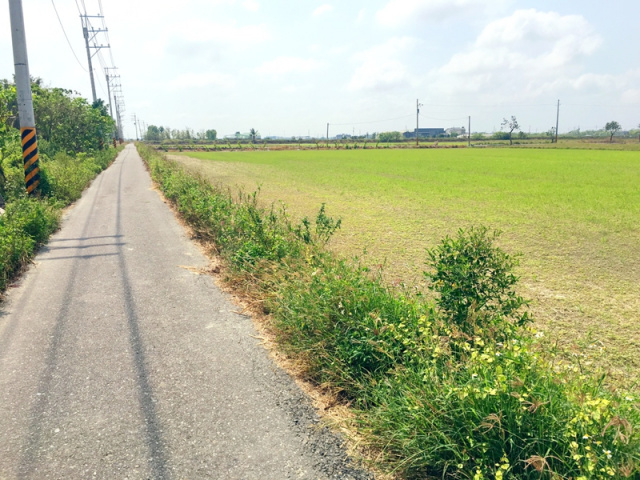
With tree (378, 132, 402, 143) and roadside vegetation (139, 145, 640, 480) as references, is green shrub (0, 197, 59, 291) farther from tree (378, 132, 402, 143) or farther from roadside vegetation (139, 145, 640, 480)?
tree (378, 132, 402, 143)

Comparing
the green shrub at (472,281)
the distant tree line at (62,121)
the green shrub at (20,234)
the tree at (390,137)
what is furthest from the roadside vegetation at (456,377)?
the tree at (390,137)

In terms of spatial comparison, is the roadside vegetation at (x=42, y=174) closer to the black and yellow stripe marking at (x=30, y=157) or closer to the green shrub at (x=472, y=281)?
the black and yellow stripe marking at (x=30, y=157)

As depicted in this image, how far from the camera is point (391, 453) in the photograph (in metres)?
2.71

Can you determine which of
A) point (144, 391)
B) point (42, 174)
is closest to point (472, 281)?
point (144, 391)

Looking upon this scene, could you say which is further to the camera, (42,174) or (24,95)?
(42,174)

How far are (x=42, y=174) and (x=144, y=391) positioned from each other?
1278 centimetres

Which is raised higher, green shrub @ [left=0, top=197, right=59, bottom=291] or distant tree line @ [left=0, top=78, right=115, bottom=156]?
distant tree line @ [left=0, top=78, right=115, bottom=156]

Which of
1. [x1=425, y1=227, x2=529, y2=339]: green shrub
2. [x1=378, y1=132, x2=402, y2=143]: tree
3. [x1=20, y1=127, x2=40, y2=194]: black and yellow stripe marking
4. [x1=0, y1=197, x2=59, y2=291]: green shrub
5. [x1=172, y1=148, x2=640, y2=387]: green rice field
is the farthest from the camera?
[x1=378, y1=132, x2=402, y2=143]: tree

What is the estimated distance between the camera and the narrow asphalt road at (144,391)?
110 inches

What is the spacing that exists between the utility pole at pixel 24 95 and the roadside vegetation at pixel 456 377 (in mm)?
10743

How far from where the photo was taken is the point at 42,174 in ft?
44.3

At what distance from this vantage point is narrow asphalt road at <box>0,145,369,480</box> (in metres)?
2.79

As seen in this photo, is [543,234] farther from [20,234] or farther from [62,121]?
[62,121]

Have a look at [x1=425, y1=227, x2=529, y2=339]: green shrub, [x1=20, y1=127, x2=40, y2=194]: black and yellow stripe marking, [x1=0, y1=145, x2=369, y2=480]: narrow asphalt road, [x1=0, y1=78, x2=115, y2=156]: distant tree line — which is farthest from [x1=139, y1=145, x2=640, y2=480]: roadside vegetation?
[x1=0, y1=78, x2=115, y2=156]: distant tree line
